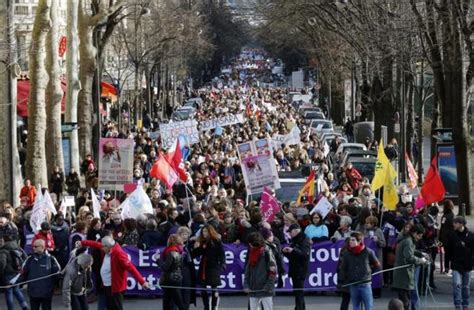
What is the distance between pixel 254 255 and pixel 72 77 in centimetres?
2095

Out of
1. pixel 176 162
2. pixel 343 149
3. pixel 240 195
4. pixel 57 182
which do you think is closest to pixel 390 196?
pixel 176 162

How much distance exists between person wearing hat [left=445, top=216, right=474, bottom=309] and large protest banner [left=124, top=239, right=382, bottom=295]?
5.47 feet

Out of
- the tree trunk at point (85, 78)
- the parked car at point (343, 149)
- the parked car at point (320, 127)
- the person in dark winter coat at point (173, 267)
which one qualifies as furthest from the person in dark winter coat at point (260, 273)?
the parked car at point (320, 127)

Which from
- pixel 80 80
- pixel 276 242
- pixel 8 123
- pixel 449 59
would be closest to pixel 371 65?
pixel 80 80

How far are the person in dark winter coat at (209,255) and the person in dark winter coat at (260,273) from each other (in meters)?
1.01

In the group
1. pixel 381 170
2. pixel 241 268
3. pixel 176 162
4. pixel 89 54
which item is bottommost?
pixel 241 268

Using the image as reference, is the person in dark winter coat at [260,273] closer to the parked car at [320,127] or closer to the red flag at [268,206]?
the red flag at [268,206]

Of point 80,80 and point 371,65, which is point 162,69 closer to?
point 371,65

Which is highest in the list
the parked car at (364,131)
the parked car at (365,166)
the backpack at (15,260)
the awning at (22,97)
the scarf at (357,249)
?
the awning at (22,97)

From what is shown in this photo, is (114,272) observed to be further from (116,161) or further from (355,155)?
(355,155)

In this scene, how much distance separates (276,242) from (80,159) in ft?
74.1

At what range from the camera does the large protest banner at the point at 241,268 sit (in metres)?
18.9

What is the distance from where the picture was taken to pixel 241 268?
62.1ft

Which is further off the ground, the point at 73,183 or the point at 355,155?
the point at 355,155
